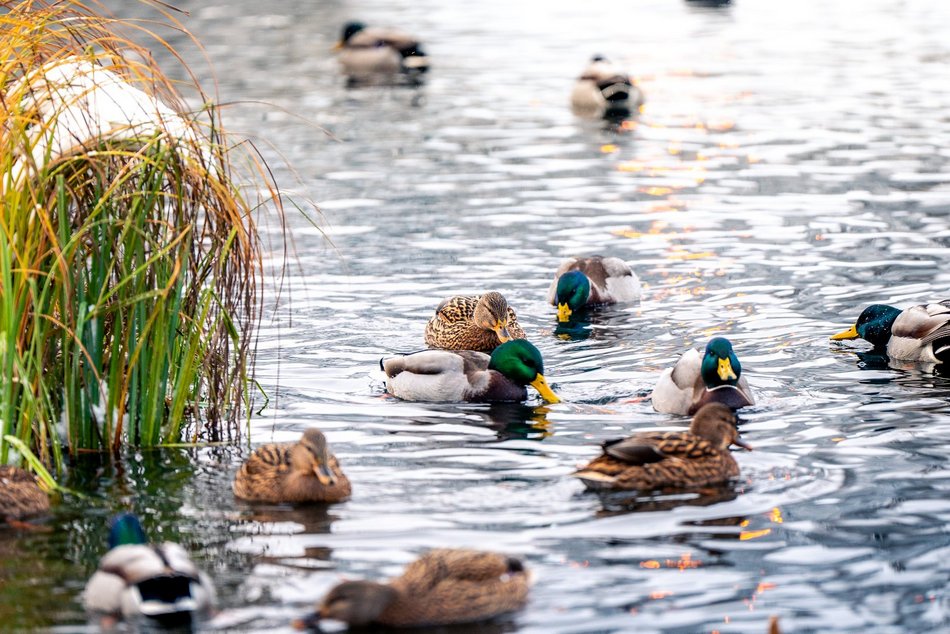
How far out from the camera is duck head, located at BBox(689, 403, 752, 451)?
9539 mm

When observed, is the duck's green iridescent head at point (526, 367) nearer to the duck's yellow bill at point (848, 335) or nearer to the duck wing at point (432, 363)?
the duck wing at point (432, 363)

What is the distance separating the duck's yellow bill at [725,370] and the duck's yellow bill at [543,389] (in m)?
1.22

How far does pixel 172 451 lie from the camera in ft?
32.7

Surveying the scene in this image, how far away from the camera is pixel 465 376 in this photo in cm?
1200

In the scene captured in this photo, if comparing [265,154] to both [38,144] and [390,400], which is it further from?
[38,144]

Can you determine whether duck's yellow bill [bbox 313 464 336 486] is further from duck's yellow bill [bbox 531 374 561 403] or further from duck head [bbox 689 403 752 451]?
duck's yellow bill [bbox 531 374 561 403]

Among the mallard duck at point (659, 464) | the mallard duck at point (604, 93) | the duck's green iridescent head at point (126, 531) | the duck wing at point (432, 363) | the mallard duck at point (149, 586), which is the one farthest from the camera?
the mallard duck at point (604, 93)

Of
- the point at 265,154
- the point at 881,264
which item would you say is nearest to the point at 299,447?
the point at 881,264

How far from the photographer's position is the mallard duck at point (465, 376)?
11.7 m

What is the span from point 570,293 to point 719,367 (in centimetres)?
371

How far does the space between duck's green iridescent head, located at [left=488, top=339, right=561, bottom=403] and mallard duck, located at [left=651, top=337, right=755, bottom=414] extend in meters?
0.76

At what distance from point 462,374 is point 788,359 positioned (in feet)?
8.37

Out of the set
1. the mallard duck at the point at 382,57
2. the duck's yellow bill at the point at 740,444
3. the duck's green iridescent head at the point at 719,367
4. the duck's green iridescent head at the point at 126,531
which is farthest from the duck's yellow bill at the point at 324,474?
the mallard duck at the point at 382,57

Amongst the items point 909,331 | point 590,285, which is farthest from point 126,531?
point 590,285
